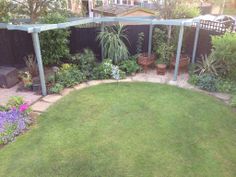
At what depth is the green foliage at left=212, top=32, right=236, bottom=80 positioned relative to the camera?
14.8ft

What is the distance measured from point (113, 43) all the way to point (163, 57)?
1383mm

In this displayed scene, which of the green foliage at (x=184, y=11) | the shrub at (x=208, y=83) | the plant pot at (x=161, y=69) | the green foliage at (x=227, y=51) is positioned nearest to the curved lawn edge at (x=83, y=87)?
the shrub at (x=208, y=83)

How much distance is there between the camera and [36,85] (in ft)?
15.3

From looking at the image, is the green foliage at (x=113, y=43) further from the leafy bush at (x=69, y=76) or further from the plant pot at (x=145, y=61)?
the leafy bush at (x=69, y=76)

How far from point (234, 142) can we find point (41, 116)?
3.15 metres

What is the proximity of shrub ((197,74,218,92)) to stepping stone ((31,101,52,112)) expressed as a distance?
332 cm

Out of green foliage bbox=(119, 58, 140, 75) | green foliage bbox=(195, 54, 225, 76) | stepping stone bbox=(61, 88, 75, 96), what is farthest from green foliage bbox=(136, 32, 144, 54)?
stepping stone bbox=(61, 88, 75, 96)

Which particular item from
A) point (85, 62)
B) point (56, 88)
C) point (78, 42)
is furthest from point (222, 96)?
point (78, 42)

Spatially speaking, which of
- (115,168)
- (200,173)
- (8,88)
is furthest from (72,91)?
(200,173)

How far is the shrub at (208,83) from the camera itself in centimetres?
473

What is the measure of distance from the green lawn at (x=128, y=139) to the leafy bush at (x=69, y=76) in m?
0.49

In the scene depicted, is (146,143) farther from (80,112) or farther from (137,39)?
(137,39)

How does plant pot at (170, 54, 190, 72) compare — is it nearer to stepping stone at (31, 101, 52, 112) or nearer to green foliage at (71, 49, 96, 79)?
green foliage at (71, 49, 96, 79)

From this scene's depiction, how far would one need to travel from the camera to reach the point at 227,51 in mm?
4543
